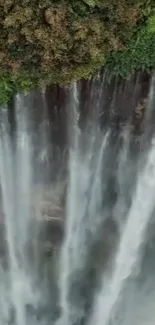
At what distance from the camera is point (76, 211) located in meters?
8.34

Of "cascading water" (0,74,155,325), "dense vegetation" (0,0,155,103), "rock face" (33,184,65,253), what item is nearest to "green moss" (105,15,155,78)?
"dense vegetation" (0,0,155,103)

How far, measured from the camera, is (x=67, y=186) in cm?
805

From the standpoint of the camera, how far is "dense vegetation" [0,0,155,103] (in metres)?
5.79

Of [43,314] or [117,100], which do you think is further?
[43,314]

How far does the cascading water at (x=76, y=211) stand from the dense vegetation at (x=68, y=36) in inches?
27.0

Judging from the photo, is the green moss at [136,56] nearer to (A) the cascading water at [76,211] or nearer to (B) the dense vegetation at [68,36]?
(B) the dense vegetation at [68,36]

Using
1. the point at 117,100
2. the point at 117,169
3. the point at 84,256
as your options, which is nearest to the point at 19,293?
the point at 84,256

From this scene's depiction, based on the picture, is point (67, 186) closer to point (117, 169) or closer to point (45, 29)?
point (117, 169)

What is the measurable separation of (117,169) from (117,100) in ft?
3.80

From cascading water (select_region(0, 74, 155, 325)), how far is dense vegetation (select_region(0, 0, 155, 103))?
68 cm

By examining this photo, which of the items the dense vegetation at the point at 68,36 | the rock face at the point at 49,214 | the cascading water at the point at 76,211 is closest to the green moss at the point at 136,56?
the dense vegetation at the point at 68,36

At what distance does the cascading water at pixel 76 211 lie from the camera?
24.2 ft

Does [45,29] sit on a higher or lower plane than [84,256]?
higher

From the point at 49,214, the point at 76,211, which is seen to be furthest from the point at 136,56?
the point at 49,214
